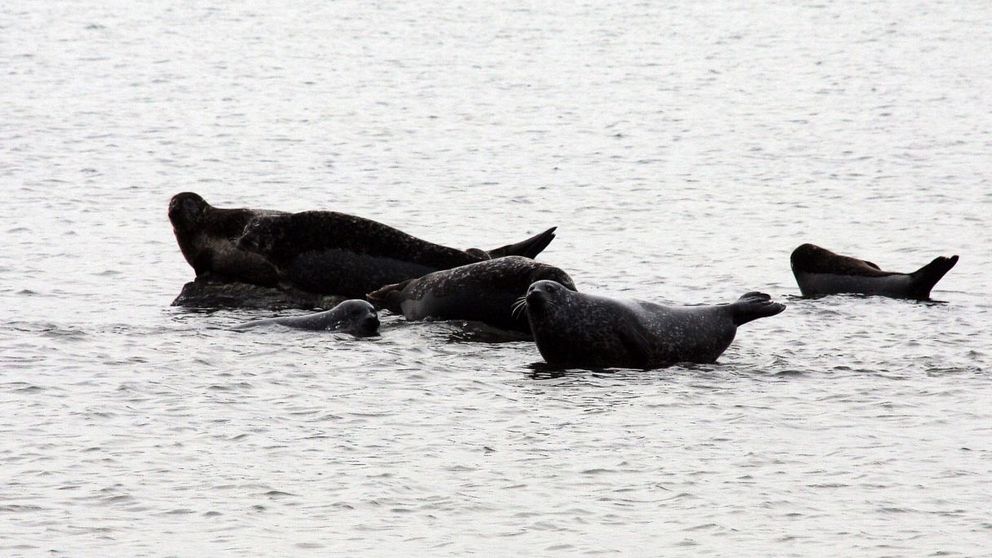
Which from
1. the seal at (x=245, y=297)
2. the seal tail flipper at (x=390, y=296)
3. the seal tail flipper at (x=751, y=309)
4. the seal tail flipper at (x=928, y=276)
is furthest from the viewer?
the seal tail flipper at (x=928, y=276)

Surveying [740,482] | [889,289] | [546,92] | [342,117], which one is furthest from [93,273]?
[546,92]

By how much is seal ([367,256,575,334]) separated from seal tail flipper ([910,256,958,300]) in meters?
3.81

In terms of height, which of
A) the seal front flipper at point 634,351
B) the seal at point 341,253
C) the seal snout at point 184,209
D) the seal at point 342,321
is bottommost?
the seal front flipper at point 634,351

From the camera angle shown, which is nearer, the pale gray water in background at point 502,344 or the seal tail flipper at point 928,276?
the pale gray water in background at point 502,344

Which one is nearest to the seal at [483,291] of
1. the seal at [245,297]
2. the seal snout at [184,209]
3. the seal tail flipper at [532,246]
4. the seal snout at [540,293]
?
the seal snout at [540,293]

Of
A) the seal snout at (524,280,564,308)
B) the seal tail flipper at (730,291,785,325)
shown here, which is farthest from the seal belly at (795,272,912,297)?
the seal snout at (524,280,564,308)

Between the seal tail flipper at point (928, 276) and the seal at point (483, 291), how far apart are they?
3806mm

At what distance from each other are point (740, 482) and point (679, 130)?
68.5 ft

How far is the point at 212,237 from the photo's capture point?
577 inches

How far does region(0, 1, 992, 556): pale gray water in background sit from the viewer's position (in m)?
8.12

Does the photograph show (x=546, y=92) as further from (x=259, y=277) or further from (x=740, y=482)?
(x=740, y=482)

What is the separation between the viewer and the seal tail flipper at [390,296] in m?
13.7

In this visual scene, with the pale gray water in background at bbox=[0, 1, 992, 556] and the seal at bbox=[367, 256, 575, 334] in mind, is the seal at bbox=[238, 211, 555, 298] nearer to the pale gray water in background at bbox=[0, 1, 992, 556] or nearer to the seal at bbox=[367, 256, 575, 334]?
the seal at bbox=[367, 256, 575, 334]

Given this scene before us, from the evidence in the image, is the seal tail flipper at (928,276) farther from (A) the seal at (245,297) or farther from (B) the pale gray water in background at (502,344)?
(A) the seal at (245,297)
